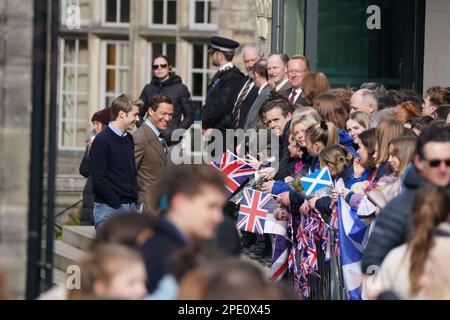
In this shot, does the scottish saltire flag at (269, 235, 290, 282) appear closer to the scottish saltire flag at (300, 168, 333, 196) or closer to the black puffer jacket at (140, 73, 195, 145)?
the scottish saltire flag at (300, 168, 333, 196)

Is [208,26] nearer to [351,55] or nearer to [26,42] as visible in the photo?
[351,55]

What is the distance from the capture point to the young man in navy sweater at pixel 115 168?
12133 millimetres

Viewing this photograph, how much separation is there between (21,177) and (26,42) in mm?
719

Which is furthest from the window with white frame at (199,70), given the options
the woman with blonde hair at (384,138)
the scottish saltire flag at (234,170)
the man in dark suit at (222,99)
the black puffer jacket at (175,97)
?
the woman with blonde hair at (384,138)

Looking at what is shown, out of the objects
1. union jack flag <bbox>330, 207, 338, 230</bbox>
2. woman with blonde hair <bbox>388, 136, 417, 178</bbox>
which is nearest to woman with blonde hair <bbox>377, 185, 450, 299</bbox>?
woman with blonde hair <bbox>388, 136, 417, 178</bbox>

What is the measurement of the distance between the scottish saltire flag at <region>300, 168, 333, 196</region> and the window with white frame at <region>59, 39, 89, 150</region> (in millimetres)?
A: 11641

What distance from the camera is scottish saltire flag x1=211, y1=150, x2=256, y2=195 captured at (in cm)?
1265

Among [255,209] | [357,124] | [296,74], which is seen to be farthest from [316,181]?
[296,74]

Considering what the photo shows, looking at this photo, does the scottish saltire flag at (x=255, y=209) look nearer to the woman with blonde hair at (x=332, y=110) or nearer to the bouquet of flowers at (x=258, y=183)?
the bouquet of flowers at (x=258, y=183)

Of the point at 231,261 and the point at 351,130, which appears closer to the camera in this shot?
the point at 231,261

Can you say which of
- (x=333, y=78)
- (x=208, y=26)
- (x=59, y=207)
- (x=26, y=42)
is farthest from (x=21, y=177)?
(x=208, y=26)

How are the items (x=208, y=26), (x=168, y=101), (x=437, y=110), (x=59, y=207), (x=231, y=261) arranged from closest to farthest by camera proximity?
(x=231, y=261) < (x=437, y=110) < (x=168, y=101) < (x=59, y=207) < (x=208, y=26)

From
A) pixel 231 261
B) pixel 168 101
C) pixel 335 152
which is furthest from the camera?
pixel 168 101

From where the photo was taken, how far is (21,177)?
7883 mm
